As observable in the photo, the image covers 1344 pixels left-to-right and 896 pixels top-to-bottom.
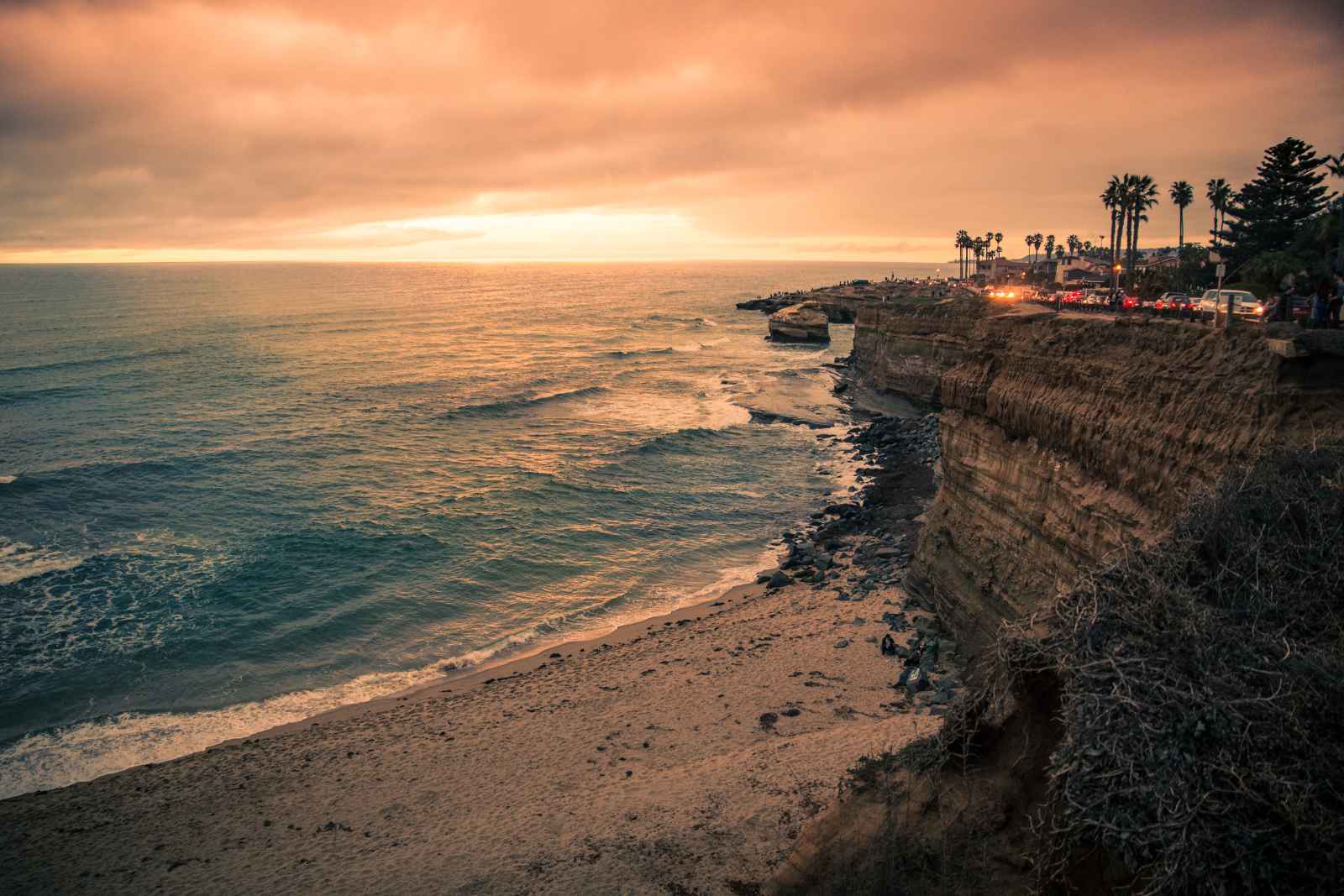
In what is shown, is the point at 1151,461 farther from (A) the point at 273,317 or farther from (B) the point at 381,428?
(A) the point at 273,317

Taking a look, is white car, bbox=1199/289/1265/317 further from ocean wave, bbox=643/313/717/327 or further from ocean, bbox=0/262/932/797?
ocean wave, bbox=643/313/717/327

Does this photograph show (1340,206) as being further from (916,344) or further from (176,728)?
(176,728)

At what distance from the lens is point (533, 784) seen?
1468cm

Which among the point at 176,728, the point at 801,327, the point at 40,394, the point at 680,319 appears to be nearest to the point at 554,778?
the point at 176,728

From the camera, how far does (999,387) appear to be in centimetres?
1778

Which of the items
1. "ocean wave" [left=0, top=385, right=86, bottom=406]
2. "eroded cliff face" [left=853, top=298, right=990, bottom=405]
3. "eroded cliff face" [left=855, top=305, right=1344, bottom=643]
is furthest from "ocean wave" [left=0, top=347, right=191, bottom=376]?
"eroded cliff face" [left=855, top=305, right=1344, bottom=643]

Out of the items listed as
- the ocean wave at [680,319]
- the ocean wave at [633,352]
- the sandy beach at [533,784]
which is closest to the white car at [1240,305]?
the sandy beach at [533,784]

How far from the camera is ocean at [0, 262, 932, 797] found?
66.9ft

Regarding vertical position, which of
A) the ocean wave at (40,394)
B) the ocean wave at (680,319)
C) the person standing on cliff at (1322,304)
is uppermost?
the ocean wave at (680,319)

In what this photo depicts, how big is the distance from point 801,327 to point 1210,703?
8780 cm

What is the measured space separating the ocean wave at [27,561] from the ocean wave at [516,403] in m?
25.3

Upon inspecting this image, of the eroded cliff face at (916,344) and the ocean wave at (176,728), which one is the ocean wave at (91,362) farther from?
the eroded cliff face at (916,344)

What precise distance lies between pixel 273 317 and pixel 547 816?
122068 millimetres

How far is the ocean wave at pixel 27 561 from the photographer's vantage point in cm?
2569
